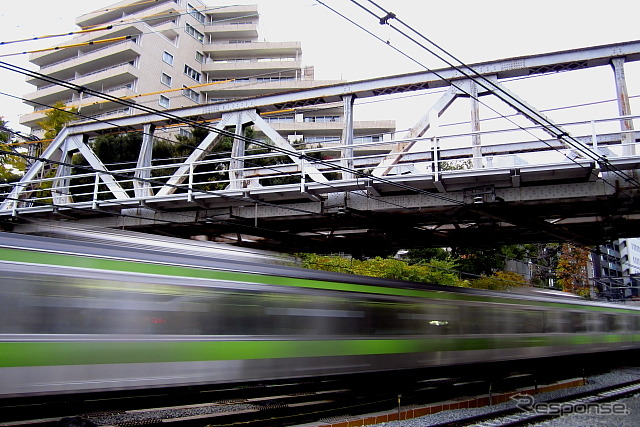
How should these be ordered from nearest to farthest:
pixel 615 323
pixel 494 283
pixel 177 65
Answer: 1. pixel 615 323
2. pixel 494 283
3. pixel 177 65

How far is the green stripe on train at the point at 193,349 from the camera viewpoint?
5.93 m

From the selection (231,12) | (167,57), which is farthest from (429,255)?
(231,12)

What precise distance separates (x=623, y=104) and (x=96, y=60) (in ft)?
138

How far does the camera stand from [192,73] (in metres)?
47.1

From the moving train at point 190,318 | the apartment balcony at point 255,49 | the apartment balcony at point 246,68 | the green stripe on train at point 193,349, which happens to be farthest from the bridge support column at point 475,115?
the apartment balcony at point 255,49

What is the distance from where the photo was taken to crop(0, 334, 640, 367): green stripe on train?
5.93 metres

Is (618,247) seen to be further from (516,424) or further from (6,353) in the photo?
(6,353)

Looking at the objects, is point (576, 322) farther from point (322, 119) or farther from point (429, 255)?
point (322, 119)

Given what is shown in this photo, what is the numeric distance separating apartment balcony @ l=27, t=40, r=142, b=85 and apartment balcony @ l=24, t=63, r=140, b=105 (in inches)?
38.1

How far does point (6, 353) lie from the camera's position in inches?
225

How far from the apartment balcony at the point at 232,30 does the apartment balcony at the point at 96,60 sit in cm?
1052

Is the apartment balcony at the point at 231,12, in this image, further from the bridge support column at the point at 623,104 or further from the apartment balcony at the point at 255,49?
the bridge support column at the point at 623,104

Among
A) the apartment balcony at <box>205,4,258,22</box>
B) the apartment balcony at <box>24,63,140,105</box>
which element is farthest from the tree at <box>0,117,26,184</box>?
the apartment balcony at <box>205,4,258,22</box>

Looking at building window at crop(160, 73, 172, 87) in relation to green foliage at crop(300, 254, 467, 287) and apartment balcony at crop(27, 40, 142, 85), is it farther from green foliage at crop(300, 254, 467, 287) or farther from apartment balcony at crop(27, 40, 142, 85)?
green foliage at crop(300, 254, 467, 287)
